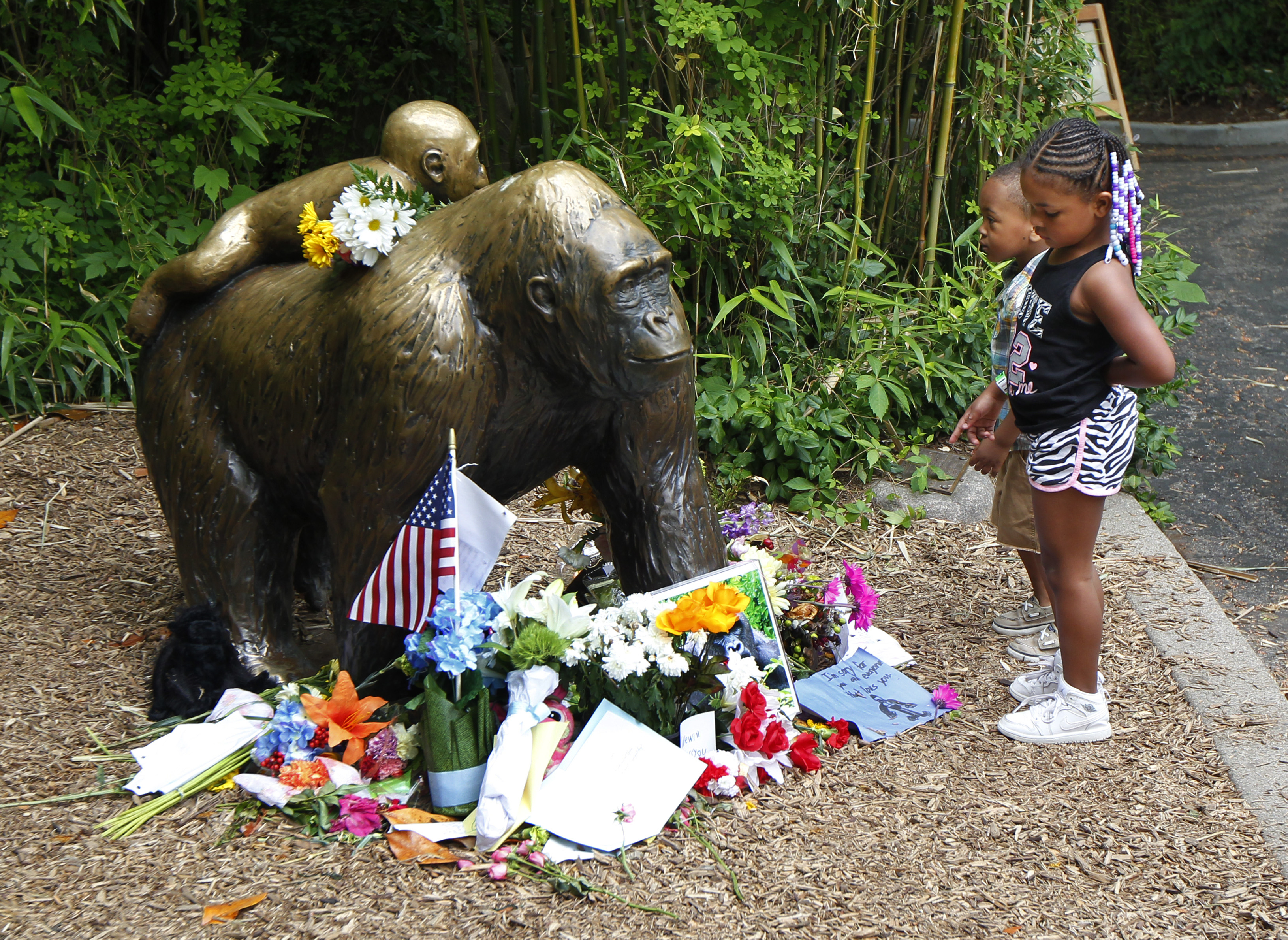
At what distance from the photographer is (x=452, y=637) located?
219 centimetres

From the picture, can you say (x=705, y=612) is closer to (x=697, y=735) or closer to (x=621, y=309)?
(x=697, y=735)

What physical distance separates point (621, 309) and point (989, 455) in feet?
4.11

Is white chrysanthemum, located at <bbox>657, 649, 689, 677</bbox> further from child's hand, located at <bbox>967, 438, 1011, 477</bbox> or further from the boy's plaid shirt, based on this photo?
the boy's plaid shirt

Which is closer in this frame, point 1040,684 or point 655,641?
point 655,641

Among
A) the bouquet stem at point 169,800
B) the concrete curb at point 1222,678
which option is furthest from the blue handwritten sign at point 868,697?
the bouquet stem at point 169,800

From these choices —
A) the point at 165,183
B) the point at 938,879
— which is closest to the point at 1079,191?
the point at 938,879

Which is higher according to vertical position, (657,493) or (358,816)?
(657,493)

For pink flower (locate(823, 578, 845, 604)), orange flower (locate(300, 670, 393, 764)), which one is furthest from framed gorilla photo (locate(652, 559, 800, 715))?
orange flower (locate(300, 670, 393, 764))

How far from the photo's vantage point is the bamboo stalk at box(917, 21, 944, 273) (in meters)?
4.69

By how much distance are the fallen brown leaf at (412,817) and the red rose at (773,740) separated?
67 cm

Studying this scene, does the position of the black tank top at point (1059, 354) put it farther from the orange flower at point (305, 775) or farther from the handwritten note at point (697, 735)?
the orange flower at point (305, 775)

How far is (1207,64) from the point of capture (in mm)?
11352

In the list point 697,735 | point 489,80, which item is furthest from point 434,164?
point 489,80

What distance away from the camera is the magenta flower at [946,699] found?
2.75 meters
